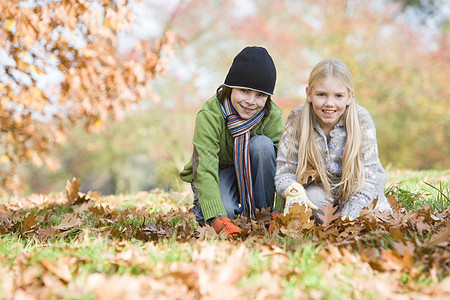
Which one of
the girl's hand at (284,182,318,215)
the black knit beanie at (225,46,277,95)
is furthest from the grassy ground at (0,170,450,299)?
the black knit beanie at (225,46,277,95)

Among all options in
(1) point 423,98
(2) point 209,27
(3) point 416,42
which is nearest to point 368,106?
(1) point 423,98

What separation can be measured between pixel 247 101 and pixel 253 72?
7.4 inches

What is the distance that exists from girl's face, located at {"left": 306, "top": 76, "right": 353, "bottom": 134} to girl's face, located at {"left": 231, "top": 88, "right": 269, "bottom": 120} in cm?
33

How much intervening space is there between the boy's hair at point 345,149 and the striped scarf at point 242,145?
29 cm

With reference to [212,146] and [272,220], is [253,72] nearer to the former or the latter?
[212,146]

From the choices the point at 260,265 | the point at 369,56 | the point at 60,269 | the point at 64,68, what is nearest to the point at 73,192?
the point at 64,68

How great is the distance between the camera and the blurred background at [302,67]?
371 inches

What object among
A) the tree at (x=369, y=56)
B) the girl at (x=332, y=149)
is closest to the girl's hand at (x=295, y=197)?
the girl at (x=332, y=149)

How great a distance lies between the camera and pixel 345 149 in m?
2.62

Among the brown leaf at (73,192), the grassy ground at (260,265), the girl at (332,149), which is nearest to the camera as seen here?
the grassy ground at (260,265)

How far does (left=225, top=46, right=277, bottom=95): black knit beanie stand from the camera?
2633 millimetres

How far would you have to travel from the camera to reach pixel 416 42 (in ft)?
31.4

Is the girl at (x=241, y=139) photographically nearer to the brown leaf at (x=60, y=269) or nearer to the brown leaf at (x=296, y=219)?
the brown leaf at (x=296, y=219)

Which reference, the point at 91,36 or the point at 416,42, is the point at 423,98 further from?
the point at 91,36
